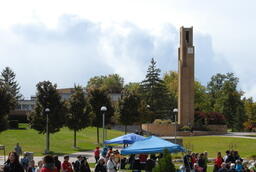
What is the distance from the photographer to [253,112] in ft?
291

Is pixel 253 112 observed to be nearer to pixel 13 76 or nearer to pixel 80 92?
pixel 80 92

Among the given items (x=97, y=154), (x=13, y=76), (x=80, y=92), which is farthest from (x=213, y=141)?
(x=13, y=76)

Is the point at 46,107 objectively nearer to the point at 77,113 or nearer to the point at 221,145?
the point at 77,113

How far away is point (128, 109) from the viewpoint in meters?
56.1

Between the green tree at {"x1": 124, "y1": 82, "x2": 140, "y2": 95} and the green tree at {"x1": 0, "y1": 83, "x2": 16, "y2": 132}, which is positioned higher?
the green tree at {"x1": 124, "y1": 82, "x2": 140, "y2": 95}

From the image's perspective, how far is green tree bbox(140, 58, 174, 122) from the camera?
89938 mm

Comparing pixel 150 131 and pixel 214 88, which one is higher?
pixel 214 88

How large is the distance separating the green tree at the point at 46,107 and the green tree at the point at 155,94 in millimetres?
48523

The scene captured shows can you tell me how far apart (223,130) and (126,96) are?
60.0ft

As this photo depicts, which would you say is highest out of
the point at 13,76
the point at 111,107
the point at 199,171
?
the point at 13,76

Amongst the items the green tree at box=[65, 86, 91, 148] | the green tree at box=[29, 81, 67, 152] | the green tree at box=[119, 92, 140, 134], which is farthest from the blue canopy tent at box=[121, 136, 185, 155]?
the green tree at box=[119, 92, 140, 134]

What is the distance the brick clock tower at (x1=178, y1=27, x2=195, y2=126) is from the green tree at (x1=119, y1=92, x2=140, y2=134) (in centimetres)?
1476

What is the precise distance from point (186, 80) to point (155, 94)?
21.3 metres

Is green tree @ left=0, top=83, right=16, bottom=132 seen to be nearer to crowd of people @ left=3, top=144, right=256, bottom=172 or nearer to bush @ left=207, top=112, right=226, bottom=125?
crowd of people @ left=3, top=144, right=256, bottom=172
